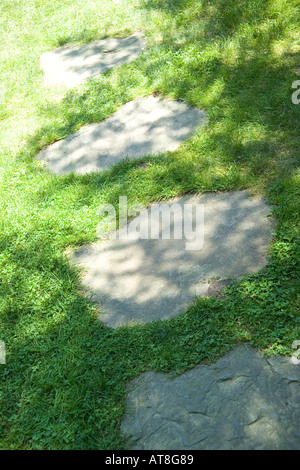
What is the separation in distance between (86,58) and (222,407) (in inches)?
201

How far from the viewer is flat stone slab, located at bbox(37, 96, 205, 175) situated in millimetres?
4941

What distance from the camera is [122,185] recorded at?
455 centimetres

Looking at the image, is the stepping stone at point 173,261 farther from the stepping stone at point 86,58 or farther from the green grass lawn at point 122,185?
the stepping stone at point 86,58

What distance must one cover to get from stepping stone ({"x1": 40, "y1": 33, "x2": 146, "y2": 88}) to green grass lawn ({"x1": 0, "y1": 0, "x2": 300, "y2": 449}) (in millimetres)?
168

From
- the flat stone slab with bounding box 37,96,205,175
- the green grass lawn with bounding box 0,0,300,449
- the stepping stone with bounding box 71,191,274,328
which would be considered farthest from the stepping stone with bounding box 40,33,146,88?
the stepping stone with bounding box 71,191,274,328

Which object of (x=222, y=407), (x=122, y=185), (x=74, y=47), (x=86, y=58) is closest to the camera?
(x=222, y=407)

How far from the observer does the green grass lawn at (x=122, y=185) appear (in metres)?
3.08

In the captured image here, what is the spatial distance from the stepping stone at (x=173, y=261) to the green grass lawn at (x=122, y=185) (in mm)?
111

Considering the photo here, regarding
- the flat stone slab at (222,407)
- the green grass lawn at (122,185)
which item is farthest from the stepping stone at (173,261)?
the flat stone slab at (222,407)

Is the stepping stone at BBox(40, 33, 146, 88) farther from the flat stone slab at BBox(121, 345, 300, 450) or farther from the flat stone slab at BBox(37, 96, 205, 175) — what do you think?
the flat stone slab at BBox(121, 345, 300, 450)

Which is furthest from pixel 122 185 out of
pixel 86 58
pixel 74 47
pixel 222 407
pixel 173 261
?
pixel 74 47

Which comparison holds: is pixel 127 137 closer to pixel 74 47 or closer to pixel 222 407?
pixel 74 47
